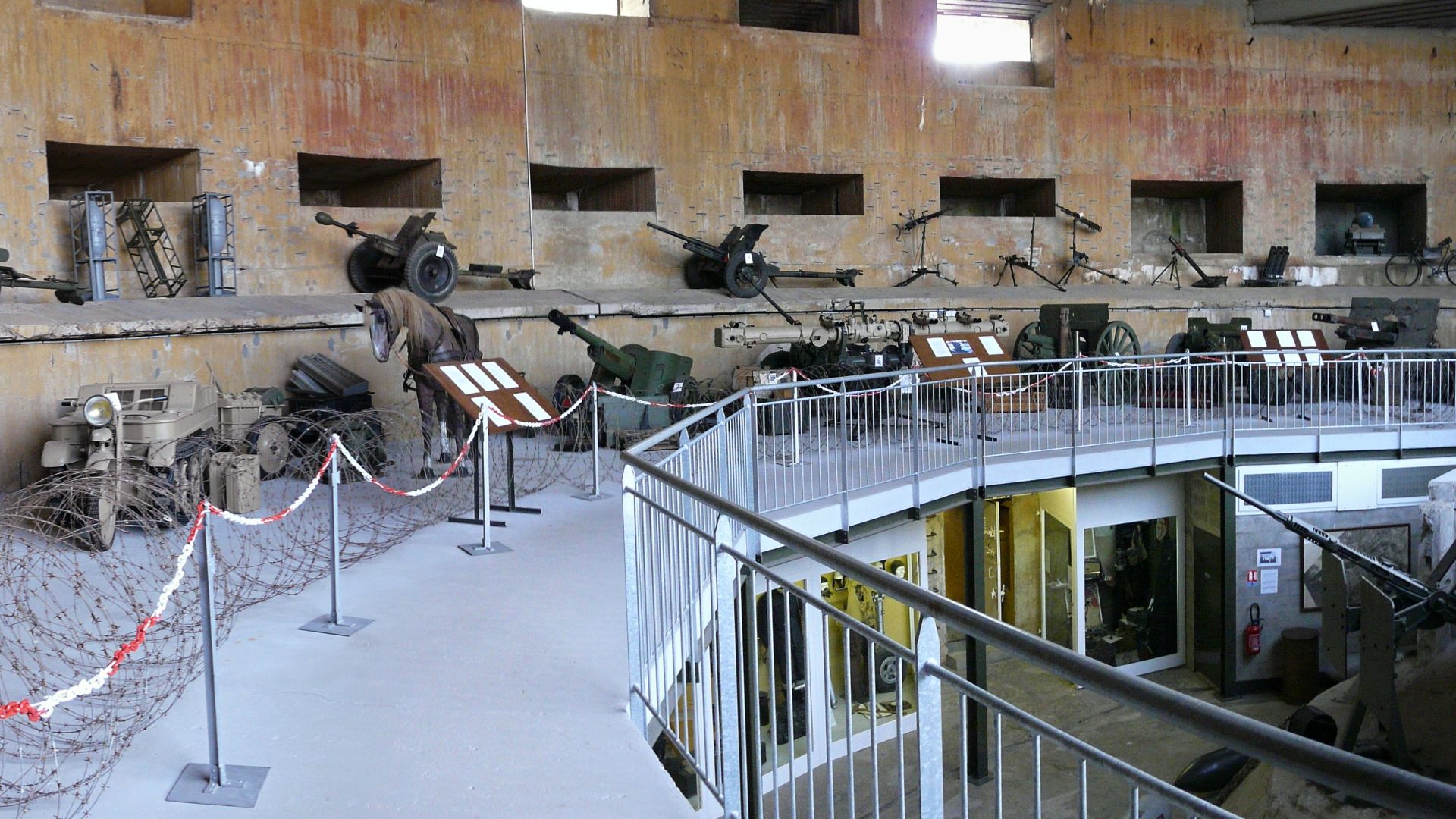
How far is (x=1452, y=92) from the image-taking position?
79.4ft

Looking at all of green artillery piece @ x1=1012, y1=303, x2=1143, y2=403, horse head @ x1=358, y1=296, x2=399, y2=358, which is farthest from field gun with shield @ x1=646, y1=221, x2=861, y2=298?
horse head @ x1=358, y1=296, x2=399, y2=358

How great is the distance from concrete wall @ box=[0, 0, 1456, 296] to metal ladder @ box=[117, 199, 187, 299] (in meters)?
0.34

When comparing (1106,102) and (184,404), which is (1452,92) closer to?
(1106,102)

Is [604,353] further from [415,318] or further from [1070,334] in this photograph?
[1070,334]

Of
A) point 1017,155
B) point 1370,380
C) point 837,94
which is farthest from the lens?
point 1017,155

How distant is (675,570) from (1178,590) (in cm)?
1299

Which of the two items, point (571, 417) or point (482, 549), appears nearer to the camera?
point (482, 549)

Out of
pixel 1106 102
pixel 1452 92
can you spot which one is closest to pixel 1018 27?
pixel 1106 102

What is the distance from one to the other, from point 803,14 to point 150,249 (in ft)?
43.3

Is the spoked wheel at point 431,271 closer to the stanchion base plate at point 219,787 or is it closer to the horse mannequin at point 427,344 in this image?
the horse mannequin at point 427,344

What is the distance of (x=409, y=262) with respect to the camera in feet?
49.8

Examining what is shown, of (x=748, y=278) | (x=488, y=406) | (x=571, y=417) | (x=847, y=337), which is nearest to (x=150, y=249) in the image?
(x=571, y=417)

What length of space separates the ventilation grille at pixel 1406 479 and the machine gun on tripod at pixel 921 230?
826 cm

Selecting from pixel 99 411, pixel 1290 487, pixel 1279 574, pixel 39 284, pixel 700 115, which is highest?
pixel 700 115
